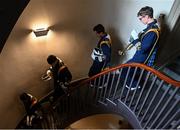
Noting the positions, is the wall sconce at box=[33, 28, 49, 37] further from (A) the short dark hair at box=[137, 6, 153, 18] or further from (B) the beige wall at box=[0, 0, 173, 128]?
(A) the short dark hair at box=[137, 6, 153, 18]

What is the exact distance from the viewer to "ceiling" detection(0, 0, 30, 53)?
309cm

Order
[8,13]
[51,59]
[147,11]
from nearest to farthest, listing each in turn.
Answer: [8,13], [147,11], [51,59]

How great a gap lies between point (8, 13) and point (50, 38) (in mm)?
1842

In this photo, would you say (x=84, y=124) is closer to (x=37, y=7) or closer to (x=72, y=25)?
(x=72, y=25)

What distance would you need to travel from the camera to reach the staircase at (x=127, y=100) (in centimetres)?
283

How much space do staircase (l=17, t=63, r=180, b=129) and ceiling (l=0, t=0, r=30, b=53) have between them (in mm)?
1740

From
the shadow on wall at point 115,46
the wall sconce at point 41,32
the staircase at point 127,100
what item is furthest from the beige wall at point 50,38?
the staircase at point 127,100

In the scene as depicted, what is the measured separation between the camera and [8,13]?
10.5 ft

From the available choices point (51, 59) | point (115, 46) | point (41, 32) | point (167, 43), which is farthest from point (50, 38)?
point (167, 43)

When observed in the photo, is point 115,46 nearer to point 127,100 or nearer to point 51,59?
point 51,59

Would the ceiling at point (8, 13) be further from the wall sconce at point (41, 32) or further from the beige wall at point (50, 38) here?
the wall sconce at point (41, 32)

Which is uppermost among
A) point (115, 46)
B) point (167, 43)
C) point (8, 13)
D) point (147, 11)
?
point (147, 11)

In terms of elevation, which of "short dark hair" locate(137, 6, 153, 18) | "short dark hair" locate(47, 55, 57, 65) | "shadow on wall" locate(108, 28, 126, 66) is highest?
"short dark hair" locate(137, 6, 153, 18)

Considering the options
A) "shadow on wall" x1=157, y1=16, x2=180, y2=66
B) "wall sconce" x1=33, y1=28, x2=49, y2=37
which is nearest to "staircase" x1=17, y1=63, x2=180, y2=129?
"shadow on wall" x1=157, y1=16, x2=180, y2=66
